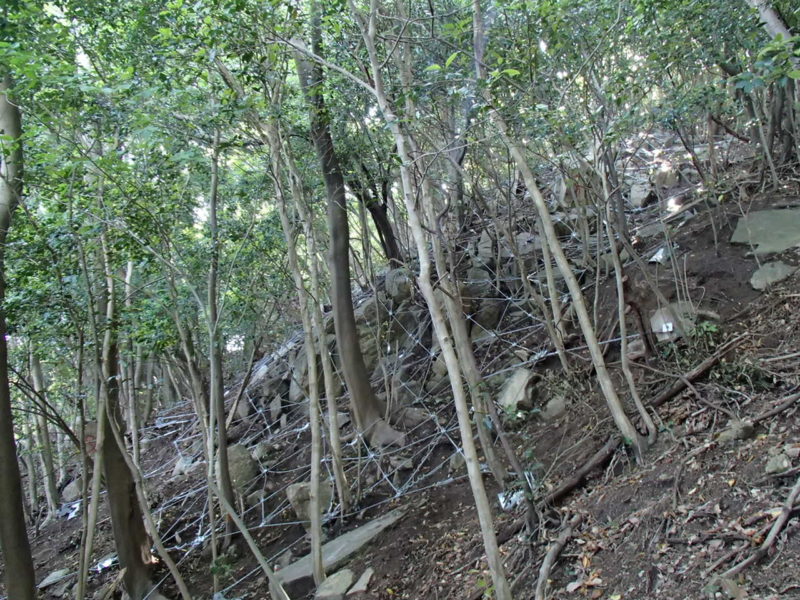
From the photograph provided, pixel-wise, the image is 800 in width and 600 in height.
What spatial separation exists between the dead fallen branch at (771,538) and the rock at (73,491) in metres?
13.0

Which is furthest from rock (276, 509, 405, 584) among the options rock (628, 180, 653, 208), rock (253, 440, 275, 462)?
rock (628, 180, 653, 208)

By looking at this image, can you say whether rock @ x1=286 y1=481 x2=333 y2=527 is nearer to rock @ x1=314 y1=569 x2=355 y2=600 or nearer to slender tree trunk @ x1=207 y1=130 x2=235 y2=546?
slender tree trunk @ x1=207 y1=130 x2=235 y2=546

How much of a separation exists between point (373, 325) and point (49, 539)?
7.45m

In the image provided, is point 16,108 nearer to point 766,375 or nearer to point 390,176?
point 390,176

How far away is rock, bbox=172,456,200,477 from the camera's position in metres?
10.0

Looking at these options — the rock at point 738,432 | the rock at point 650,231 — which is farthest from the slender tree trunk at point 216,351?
the rock at point 650,231

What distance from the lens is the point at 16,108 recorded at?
19.3 ft

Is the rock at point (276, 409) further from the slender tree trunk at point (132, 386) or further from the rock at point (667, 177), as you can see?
the rock at point (667, 177)

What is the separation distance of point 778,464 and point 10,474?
654 cm

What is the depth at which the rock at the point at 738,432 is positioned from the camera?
4438 mm

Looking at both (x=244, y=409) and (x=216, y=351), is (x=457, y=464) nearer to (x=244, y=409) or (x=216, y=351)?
(x=216, y=351)

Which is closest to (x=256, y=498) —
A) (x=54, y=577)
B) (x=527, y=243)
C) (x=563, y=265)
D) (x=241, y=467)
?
(x=241, y=467)

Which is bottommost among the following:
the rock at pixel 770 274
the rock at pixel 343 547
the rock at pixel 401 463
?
the rock at pixel 343 547

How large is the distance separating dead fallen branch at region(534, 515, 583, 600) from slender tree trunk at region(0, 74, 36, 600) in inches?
187
